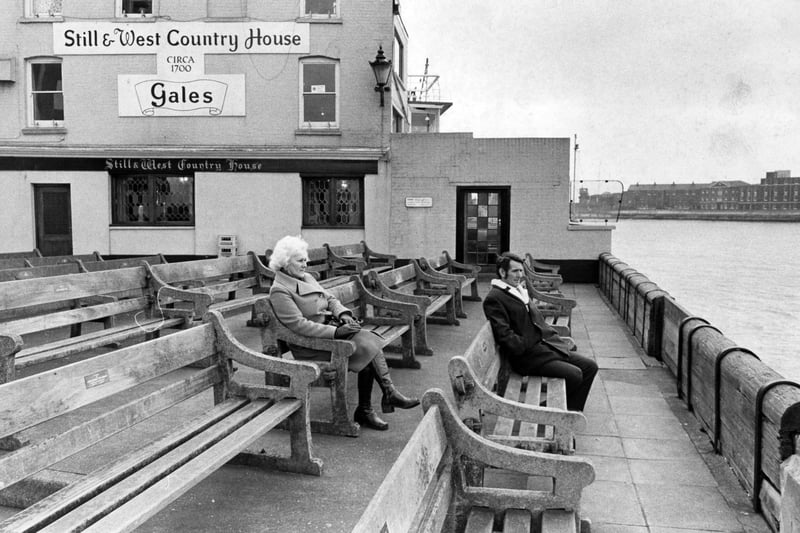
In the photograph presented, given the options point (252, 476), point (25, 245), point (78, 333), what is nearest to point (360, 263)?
point (78, 333)

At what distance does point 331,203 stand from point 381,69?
3646mm

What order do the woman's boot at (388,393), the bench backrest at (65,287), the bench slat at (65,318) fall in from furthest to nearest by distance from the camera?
1. the bench backrest at (65,287)
2. the bench slat at (65,318)
3. the woman's boot at (388,393)

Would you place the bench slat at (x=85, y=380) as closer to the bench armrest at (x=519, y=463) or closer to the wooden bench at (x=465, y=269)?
the bench armrest at (x=519, y=463)

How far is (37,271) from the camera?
341 inches

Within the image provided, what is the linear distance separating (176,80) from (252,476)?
15639mm

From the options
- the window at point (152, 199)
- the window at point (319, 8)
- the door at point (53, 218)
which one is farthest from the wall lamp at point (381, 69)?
the door at point (53, 218)

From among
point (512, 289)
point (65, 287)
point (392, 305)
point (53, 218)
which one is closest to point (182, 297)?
point (65, 287)

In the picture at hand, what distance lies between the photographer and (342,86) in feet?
58.6

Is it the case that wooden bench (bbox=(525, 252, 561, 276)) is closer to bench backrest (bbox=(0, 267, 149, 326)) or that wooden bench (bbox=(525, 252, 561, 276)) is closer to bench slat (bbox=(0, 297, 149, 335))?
bench backrest (bbox=(0, 267, 149, 326))

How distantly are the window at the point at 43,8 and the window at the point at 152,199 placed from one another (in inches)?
179

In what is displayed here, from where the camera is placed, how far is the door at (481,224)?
17.9 metres

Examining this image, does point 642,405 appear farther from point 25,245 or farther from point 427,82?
point 427,82

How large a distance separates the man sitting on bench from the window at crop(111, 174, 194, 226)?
1434 centimetres

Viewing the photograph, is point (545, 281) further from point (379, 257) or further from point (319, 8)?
point (319, 8)
